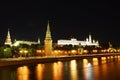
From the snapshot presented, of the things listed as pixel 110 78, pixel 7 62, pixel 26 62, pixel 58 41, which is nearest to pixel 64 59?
pixel 26 62

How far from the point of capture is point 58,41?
142 metres

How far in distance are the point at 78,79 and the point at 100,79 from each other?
5.53 ft

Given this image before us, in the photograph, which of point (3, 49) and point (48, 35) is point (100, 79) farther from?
point (48, 35)

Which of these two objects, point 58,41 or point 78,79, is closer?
point 78,79

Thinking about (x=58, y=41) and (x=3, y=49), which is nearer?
(x=3, y=49)

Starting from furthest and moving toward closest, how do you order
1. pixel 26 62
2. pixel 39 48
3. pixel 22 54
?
pixel 39 48
pixel 22 54
pixel 26 62

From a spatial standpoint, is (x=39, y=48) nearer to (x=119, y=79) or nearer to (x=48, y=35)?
(x=48, y=35)

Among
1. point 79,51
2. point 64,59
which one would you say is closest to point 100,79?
point 64,59

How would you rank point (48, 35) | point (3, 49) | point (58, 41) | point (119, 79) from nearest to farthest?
point (119, 79) → point (3, 49) → point (48, 35) → point (58, 41)

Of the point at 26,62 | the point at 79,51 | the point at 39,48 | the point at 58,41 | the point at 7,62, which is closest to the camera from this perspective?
the point at 7,62

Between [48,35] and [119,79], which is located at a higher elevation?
[48,35]

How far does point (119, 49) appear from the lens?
143 metres

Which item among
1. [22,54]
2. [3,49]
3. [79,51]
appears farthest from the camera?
[79,51]

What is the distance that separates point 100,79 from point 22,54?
136 ft
